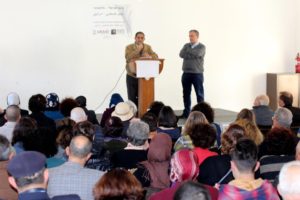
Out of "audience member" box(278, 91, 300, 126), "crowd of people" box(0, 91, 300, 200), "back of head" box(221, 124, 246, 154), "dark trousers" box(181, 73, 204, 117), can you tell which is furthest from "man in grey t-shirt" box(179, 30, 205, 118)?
"back of head" box(221, 124, 246, 154)

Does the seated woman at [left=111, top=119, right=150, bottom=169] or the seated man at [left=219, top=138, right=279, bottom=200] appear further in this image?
the seated woman at [left=111, top=119, right=150, bottom=169]

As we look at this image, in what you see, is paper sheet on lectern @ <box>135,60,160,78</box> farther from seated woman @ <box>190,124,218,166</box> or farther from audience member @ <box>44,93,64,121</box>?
seated woman @ <box>190,124,218,166</box>

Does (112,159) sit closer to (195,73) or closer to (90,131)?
(90,131)

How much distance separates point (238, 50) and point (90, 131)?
6.66 m

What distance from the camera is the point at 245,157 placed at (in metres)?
3.03

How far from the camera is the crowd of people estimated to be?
96.1 inches

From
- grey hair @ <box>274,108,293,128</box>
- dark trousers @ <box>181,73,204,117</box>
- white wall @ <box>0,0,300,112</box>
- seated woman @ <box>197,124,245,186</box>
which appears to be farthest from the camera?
white wall @ <box>0,0,300,112</box>

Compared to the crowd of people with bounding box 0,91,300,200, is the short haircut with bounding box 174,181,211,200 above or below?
above

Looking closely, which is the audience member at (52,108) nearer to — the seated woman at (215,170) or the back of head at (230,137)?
the back of head at (230,137)

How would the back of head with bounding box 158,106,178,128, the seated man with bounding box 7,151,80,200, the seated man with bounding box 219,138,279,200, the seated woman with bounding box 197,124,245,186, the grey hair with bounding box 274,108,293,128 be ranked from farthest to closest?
the back of head with bounding box 158,106,178,128
the grey hair with bounding box 274,108,293,128
the seated woman with bounding box 197,124,245,186
the seated man with bounding box 219,138,279,200
the seated man with bounding box 7,151,80,200

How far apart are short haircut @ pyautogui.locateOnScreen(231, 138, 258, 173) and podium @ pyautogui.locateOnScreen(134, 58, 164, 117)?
4.39m

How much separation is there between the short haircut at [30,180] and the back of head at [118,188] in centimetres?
31

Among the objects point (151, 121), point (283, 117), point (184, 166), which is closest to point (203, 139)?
point (184, 166)

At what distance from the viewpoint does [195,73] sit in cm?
838
